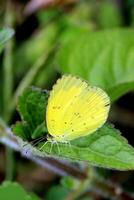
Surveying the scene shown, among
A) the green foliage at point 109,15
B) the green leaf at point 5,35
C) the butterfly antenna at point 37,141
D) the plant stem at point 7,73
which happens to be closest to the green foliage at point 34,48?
the plant stem at point 7,73

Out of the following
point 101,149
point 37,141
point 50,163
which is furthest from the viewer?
point 50,163

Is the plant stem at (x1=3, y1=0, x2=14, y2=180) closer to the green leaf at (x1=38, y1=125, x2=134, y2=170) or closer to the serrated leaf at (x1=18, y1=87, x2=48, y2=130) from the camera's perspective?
the serrated leaf at (x1=18, y1=87, x2=48, y2=130)

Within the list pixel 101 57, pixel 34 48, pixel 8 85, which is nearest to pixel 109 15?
pixel 34 48

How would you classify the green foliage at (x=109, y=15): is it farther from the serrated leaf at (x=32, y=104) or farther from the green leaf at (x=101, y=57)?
the serrated leaf at (x=32, y=104)

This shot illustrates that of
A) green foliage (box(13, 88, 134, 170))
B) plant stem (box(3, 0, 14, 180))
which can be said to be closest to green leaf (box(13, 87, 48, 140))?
green foliage (box(13, 88, 134, 170))

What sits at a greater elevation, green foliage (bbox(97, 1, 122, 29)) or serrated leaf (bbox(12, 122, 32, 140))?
serrated leaf (bbox(12, 122, 32, 140))

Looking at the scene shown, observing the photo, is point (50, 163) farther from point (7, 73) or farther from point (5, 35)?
point (7, 73)
